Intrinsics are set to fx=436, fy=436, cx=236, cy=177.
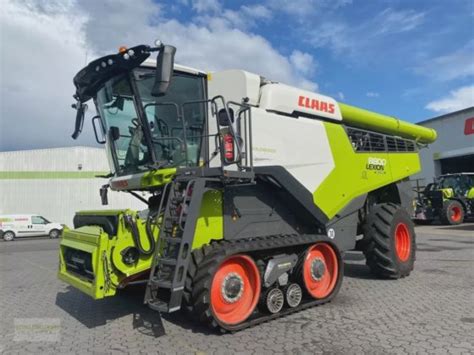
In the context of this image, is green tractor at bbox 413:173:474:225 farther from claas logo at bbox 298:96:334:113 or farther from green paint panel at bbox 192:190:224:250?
green paint panel at bbox 192:190:224:250

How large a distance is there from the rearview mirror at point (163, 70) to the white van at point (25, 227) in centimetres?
2386

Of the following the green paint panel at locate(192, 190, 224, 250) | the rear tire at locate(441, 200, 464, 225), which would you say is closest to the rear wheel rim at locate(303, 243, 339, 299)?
the green paint panel at locate(192, 190, 224, 250)

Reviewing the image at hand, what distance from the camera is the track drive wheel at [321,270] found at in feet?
19.5

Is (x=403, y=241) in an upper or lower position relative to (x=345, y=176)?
lower

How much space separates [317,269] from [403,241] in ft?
9.01

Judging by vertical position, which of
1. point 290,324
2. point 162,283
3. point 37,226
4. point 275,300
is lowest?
point 290,324

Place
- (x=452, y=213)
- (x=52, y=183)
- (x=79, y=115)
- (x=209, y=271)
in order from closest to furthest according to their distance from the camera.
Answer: (x=209, y=271) → (x=79, y=115) → (x=452, y=213) → (x=52, y=183)

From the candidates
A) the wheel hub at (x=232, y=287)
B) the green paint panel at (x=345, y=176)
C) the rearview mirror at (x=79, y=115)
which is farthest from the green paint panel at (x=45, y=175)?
the wheel hub at (x=232, y=287)

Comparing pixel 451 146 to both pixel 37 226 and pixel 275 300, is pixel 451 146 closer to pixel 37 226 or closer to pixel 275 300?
pixel 37 226

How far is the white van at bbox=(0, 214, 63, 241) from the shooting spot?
24.8 metres

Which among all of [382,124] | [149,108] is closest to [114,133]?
[149,108]

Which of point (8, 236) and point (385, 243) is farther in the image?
point (8, 236)

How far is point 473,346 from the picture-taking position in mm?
4316

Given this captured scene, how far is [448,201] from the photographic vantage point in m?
20.6
